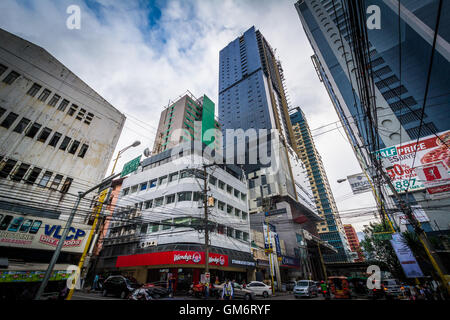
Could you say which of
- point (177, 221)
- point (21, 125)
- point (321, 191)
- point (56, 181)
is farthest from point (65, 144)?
point (321, 191)

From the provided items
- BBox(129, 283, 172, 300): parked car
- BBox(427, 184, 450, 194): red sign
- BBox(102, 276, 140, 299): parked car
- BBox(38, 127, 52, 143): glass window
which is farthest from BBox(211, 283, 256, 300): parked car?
BBox(427, 184, 450, 194): red sign

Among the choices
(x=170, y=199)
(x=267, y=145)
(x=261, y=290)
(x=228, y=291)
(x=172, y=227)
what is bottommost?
(x=261, y=290)

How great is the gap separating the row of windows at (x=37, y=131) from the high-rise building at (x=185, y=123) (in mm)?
37096

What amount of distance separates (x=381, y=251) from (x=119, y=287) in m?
37.9

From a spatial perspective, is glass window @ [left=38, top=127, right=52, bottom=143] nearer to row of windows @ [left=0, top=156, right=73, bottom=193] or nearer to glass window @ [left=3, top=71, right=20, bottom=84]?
row of windows @ [left=0, top=156, right=73, bottom=193]

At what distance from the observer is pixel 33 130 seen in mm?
16703

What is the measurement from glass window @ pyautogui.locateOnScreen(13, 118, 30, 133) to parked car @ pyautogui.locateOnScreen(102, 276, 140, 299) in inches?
590

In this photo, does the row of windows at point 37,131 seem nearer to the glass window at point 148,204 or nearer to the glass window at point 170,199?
the glass window at point 148,204

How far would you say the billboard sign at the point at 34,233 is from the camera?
14.1 meters

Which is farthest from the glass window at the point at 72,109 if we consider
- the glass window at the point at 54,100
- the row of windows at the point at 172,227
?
the row of windows at the point at 172,227

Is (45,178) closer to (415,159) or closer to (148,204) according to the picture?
(148,204)

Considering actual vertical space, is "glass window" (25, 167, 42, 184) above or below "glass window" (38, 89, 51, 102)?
below

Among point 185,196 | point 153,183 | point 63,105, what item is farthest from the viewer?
point 153,183

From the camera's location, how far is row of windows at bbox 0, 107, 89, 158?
15.6 metres
